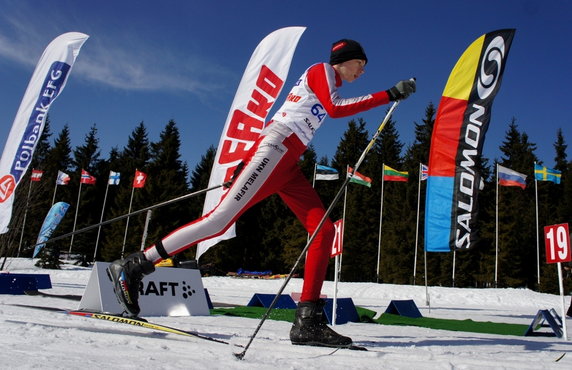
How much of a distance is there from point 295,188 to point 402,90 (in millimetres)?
1053

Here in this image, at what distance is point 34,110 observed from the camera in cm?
1008

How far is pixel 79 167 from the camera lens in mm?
46125

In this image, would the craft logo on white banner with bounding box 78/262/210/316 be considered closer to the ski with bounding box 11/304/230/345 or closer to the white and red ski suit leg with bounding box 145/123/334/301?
the ski with bounding box 11/304/230/345

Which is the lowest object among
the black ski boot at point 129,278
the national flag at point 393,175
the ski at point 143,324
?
the ski at point 143,324

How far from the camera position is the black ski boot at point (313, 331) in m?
2.93

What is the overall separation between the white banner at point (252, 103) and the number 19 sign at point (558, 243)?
550 centimetres

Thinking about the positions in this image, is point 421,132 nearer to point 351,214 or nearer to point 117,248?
point 351,214

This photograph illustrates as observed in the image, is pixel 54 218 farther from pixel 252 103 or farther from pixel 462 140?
pixel 462 140

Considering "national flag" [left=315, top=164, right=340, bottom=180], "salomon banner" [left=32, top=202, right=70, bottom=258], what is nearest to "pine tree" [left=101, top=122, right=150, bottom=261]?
"salomon banner" [left=32, top=202, right=70, bottom=258]

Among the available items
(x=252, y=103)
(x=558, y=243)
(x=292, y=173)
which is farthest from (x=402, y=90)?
(x=252, y=103)

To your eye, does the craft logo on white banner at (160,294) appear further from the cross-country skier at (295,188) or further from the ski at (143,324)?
the cross-country skier at (295,188)

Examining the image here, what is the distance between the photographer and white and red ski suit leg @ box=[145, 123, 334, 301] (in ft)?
9.65

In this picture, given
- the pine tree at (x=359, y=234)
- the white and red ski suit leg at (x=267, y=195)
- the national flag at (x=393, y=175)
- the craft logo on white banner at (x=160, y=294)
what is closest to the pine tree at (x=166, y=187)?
the pine tree at (x=359, y=234)

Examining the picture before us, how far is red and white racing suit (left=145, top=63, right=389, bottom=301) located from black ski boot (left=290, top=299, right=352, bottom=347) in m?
0.08
